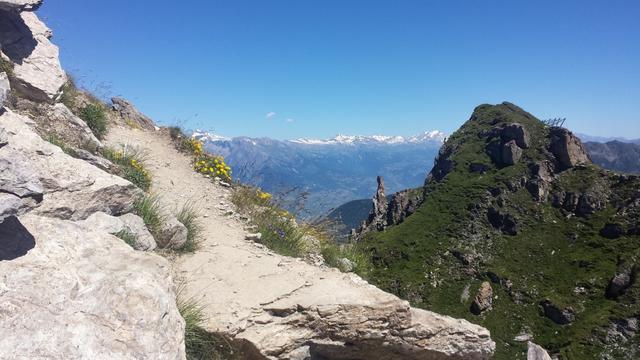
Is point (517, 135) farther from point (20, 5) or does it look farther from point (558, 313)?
point (20, 5)

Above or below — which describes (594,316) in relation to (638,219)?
below

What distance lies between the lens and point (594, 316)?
90.8 m

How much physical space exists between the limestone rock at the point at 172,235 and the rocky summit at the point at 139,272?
1.2 inches

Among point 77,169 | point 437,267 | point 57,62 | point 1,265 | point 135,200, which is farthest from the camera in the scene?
point 437,267

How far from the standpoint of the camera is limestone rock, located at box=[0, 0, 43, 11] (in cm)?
1069

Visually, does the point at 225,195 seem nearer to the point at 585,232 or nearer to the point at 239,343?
the point at 239,343

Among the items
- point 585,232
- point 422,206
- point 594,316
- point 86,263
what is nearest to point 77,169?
point 86,263

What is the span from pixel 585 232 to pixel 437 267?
129 ft

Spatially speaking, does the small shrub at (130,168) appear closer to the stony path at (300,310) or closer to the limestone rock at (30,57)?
the limestone rock at (30,57)

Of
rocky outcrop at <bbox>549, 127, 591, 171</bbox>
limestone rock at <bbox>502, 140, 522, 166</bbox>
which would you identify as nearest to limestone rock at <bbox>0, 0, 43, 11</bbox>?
rocky outcrop at <bbox>549, 127, 591, 171</bbox>

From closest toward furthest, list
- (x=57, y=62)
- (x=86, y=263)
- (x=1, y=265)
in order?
(x=1, y=265) < (x=86, y=263) < (x=57, y=62)

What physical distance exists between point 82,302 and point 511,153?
16289cm

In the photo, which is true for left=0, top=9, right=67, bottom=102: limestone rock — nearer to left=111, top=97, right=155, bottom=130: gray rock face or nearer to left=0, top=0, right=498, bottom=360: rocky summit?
left=0, top=0, right=498, bottom=360: rocky summit

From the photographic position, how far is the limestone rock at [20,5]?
35.1 feet
